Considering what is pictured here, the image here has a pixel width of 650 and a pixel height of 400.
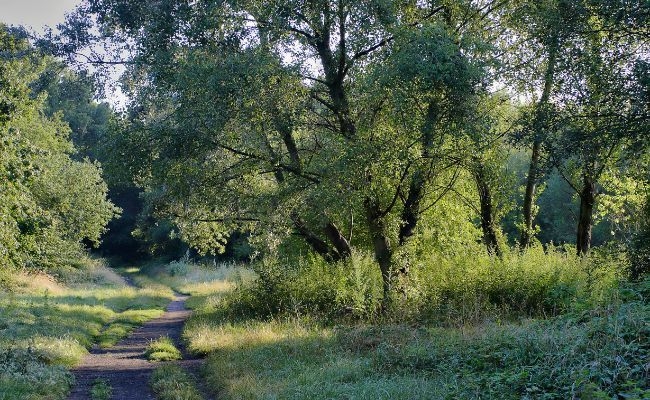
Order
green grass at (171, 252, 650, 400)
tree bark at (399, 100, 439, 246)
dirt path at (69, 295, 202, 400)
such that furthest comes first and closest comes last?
tree bark at (399, 100, 439, 246), dirt path at (69, 295, 202, 400), green grass at (171, 252, 650, 400)

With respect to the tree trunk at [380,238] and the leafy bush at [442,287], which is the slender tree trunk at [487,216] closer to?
the leafy bush at [442,287]

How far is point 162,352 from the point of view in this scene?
496 inches

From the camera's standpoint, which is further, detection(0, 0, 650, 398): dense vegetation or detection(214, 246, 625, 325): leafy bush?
detection(214, 246, 625, 325): leafy bush

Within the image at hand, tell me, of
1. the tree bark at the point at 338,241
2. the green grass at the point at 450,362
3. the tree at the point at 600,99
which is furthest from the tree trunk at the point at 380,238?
the tree at the point at 600,99

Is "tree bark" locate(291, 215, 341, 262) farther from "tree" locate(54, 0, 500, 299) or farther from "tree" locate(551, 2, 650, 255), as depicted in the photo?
"tree" locate(551, 2, 650, 255)

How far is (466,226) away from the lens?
18.9 meters

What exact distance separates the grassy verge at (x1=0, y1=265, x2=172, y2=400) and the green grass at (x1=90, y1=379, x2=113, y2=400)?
1.46 feet

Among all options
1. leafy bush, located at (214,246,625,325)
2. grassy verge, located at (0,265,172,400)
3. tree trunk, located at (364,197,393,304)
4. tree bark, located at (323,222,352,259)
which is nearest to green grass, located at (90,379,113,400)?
grassy verge, located at (0,265,172,400)

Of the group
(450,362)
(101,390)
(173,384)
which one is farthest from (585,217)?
(101,390)

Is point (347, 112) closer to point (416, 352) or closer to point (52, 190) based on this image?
point (416, 352)

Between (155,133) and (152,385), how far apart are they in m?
6.06

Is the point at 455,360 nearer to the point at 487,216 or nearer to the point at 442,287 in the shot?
the point at 442,287

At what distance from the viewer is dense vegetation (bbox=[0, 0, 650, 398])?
10766mm

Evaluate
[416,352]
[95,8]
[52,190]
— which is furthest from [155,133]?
[52,190]
